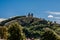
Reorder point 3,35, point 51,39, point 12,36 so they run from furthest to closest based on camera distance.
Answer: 1. point 3,35
2. point 51,39
3. point 12,36

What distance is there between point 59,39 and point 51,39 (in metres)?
2.79

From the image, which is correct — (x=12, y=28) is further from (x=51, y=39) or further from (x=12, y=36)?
(x=51, y=39)

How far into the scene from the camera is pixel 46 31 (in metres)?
69.9

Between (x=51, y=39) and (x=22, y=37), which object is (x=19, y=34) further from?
(x=51, y=39)

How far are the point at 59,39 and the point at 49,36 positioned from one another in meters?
3.30

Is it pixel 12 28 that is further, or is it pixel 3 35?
pixel 3 35

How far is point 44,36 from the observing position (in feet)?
229

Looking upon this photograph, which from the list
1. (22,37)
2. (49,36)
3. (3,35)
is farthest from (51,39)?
(3,35)

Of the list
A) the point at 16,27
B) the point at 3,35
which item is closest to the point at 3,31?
the point at 3,35

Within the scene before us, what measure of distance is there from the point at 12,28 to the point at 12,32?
146 centimetres

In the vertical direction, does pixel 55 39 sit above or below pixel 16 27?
below

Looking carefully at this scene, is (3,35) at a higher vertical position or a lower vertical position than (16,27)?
lower

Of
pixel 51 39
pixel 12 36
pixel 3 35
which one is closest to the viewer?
pixel 12 36

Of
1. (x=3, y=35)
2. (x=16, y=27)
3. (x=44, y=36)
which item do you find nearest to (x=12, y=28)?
(x=16, y=27)
